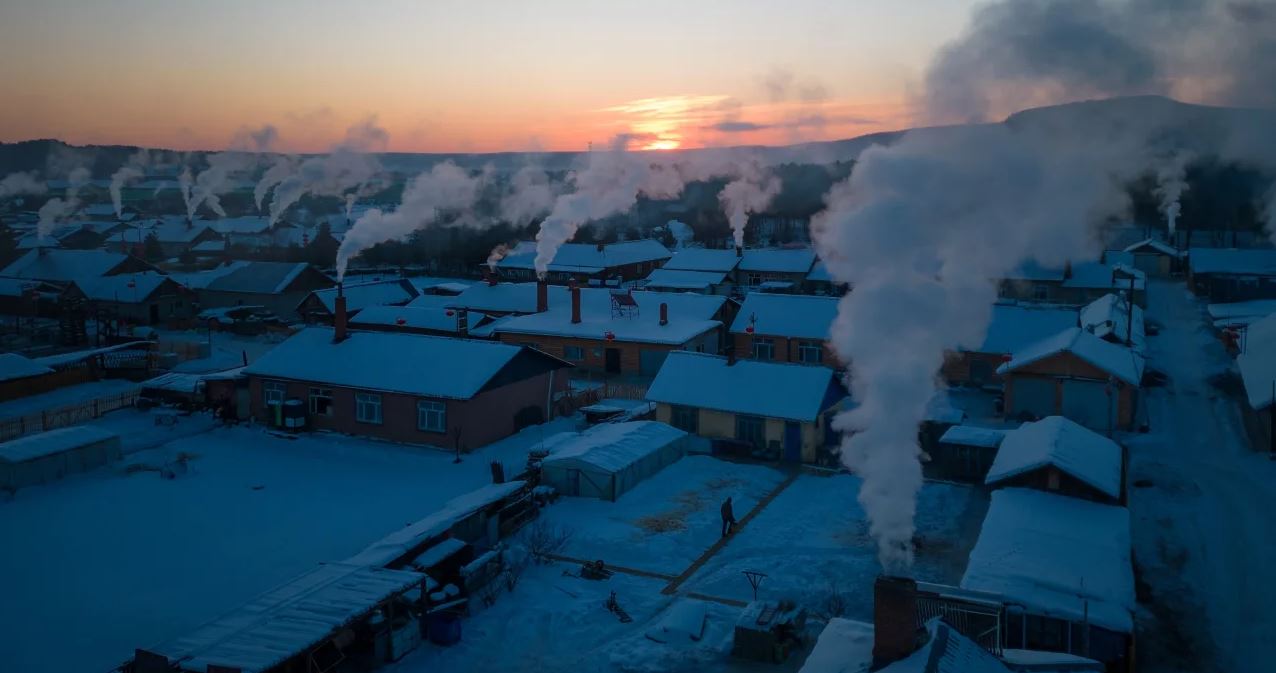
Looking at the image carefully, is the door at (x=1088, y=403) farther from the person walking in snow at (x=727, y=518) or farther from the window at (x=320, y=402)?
the window at (x=320, y=402)

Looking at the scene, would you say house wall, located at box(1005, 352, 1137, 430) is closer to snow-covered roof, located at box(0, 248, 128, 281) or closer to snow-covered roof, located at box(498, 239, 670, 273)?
snow-covered roof, located at box(498, 239, 670, 273)

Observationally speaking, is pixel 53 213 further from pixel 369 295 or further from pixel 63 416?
pixel 63 416

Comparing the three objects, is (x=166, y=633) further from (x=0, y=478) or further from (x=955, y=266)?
(x=955, y=266)

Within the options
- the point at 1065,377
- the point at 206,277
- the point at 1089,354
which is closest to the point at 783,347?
the point at 1065,377

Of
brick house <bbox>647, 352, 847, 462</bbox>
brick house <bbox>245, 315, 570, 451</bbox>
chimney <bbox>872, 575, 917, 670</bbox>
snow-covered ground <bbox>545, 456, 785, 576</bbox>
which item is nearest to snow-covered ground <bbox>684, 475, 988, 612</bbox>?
snow-covered ground <bbox>545, 456, 785, 576</bbox>

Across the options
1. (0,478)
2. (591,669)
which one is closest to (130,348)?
(0,478)

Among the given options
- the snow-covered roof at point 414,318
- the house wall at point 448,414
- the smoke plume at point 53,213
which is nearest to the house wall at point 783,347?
the house wall at point 448,414
